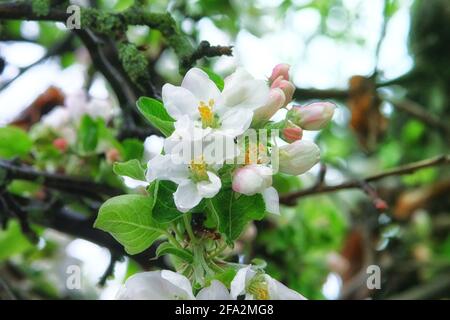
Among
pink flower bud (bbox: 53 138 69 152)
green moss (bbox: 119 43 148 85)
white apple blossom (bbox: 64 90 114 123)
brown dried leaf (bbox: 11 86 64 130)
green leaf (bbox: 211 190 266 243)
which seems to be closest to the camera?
green leaf (bbox: 211 190 266 243)

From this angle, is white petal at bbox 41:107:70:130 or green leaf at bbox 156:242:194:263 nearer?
green leaf at bbox 156:242:194:263

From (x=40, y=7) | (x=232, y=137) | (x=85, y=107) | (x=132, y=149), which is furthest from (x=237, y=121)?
(x=85, y=107)

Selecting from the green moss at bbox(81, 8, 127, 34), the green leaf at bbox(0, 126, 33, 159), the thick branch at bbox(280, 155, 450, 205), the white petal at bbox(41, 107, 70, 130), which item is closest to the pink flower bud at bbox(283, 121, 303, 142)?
the green moss at bbox(81, 8, 127, 34)

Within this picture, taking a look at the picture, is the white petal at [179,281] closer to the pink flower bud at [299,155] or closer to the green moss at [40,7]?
the pink flower bud at [299,155]

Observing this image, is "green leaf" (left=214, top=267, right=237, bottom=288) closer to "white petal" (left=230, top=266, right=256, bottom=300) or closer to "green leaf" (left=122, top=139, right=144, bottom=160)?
"white petal" (left=230, top=266, right=256, bottom=300)

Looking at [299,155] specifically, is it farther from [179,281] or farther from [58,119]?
[58,119]

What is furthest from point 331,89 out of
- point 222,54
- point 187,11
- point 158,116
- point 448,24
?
point 158,116
